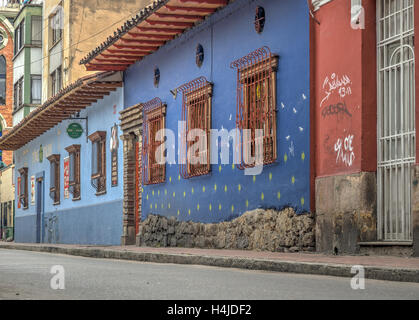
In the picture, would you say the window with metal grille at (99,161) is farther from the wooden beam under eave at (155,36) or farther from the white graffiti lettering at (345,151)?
the white graffiti lettering at (345,151)

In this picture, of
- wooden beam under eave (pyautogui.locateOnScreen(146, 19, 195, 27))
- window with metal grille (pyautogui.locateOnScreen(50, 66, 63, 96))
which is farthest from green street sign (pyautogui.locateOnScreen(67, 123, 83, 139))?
wooden beam under eave (pyautogui.locateOnScreen(146, 19, 195, 27))

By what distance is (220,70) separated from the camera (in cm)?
1692

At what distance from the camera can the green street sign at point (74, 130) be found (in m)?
26.3

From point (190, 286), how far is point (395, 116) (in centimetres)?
521

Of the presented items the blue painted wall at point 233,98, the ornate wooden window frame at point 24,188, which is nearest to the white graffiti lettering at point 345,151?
the blue painted wall at point 233,98

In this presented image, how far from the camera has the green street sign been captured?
26.3 m

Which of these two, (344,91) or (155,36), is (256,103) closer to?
(344,91)

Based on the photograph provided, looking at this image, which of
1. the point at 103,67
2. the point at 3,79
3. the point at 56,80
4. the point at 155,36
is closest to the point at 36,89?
the point at 56,80

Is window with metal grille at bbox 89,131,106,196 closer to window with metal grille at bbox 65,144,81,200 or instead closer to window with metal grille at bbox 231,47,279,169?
window with metal grille at bbox 65,144,81,200

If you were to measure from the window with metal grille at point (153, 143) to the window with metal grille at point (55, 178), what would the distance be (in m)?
9.85

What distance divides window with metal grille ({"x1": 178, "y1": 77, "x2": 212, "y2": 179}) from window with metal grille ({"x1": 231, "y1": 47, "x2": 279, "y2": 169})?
1.43 metres

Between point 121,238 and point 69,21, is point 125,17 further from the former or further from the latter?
point 121,238
